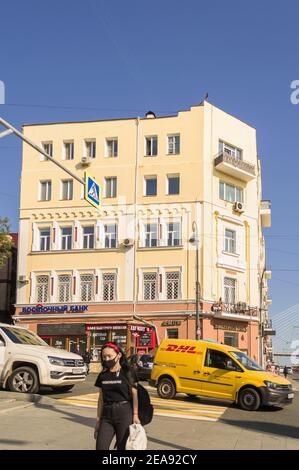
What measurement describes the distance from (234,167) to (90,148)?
11.3 m

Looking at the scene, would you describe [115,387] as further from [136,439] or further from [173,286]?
[173,286]

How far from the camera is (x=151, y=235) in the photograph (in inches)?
1740

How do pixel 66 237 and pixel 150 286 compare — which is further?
pixel 66 237

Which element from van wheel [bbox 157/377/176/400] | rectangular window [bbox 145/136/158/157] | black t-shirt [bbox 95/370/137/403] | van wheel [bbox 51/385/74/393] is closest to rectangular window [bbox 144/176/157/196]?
rectangular window [bbox 145/136/158/157]

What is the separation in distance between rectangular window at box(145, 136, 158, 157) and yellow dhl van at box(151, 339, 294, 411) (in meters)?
27.9

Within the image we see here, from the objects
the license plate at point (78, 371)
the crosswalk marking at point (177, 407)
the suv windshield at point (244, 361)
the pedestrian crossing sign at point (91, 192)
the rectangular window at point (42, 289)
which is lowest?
the crosswalk marking at point (177, 407)

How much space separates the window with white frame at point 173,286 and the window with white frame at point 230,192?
7385mm

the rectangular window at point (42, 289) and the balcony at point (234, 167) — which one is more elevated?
the balcony at point (234, 167)

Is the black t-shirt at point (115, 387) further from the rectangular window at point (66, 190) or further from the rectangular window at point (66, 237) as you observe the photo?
the rectangular window at point (66, 190)

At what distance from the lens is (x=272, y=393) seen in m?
16.5

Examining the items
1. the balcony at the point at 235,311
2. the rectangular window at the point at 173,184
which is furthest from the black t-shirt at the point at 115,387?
the rectangular window at the point at 173,184

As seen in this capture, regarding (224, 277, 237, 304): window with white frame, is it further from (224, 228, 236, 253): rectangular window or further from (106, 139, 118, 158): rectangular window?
(106, 139, 118, 158): rectangular window

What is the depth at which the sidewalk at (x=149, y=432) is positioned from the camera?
9680 millimetres

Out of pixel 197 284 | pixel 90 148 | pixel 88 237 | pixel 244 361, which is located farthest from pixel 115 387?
pixel 90 148
